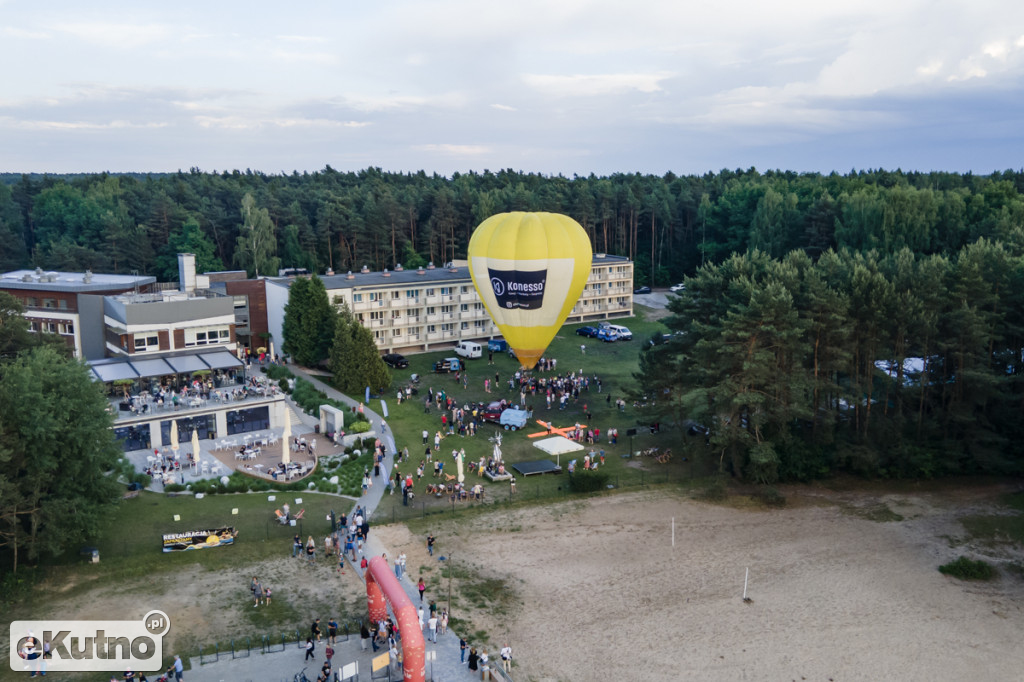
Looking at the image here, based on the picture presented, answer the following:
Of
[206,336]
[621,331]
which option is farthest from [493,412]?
[621,331]

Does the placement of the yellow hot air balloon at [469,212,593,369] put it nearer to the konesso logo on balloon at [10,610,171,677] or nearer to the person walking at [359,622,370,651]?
the person walking at [359,622,370,651]

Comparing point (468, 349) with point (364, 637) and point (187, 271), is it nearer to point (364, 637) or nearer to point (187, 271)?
point (187, 271)

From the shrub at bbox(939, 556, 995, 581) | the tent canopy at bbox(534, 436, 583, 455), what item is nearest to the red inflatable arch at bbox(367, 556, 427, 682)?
the tent canopy at bbox(534, 436, 583, 455)

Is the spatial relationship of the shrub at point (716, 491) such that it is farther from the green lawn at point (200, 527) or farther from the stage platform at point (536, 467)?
the green lawn at point (200, 527)

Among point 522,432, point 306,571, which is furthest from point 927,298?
point 306,571

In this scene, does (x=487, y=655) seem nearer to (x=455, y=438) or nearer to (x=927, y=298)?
(x=455, y=438)

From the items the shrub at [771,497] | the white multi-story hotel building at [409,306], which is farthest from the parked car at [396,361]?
the shrub at [771,497]

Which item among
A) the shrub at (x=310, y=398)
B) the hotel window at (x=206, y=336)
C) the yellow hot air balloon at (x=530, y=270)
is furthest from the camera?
the hotel window at (x=206, y=336)
